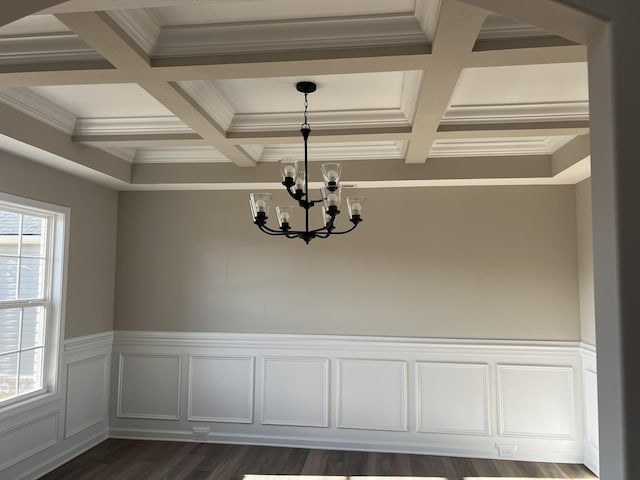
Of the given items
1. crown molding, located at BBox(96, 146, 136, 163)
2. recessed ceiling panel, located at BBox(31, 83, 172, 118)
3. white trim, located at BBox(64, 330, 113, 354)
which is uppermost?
recessed ceiling panel, located at BBox(31, 83, 172, 118)

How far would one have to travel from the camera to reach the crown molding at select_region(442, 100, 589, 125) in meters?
3.23

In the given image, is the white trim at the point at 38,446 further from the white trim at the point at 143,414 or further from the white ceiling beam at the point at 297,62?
the white ceiling beam at the point at 297,62

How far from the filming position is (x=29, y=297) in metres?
3.97

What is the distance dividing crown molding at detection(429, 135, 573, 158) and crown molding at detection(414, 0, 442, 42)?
6.31 ft

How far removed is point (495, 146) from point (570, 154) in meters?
0.58

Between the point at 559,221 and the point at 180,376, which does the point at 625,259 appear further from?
the point at 180,376

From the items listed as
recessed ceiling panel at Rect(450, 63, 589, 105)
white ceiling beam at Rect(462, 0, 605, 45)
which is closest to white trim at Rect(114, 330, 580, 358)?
recessed ceiling panel at Rect(450, 63, 589, 105)

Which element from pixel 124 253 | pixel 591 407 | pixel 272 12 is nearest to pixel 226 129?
pixel 272 12

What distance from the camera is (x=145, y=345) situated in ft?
16.3

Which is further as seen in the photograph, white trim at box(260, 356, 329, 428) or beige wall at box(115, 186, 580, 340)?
white trim at box(260, 356, 329, 428)

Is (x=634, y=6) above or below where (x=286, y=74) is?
below

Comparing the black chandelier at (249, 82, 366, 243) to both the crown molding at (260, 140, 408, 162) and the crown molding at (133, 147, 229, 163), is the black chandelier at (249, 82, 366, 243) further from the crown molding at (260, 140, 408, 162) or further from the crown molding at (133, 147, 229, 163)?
the crown molding at (133, 147, 229, 163)

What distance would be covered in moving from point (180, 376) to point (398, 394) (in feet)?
6.97

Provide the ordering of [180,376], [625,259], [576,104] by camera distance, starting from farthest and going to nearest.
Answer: [180,376], [576,104], [625,259]
